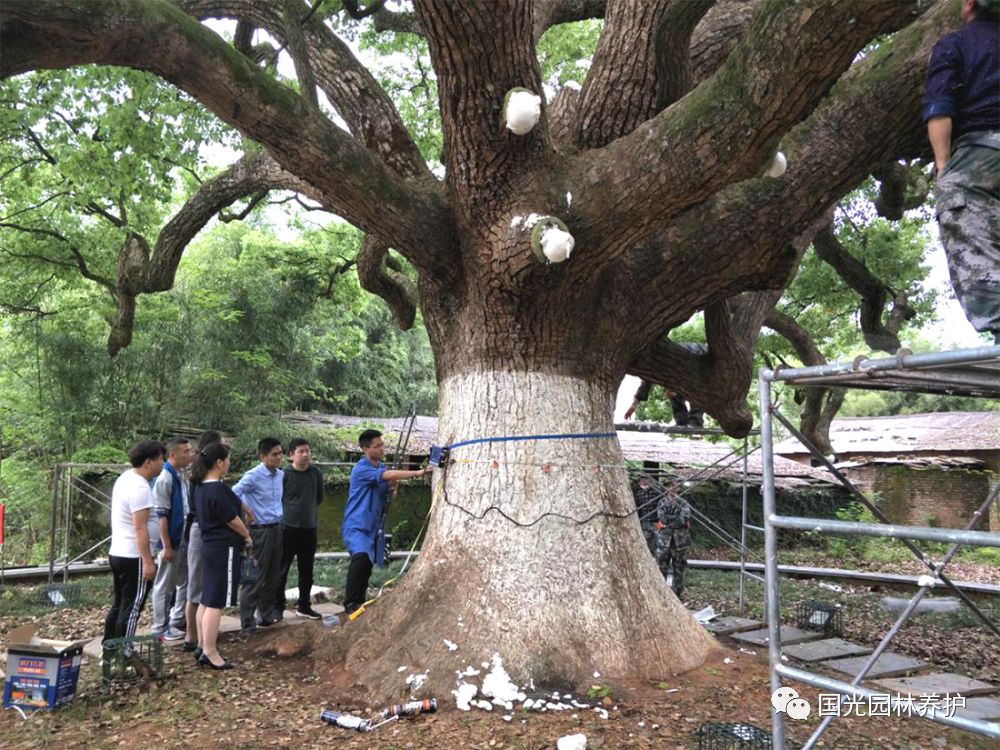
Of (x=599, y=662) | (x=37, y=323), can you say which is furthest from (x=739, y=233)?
(x=37, y=323)

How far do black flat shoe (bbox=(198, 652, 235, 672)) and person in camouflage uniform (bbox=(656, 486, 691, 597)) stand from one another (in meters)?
5.02

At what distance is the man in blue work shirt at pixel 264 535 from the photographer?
603cm

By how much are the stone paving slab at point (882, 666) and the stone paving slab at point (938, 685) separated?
0.10 metres

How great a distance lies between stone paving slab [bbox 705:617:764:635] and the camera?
6.39 m

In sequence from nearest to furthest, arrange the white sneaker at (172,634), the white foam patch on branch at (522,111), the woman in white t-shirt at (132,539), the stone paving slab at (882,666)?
the white foam patch on branch at (522,111)
the woman in white t-shirt at (132,539)
the stone paving slab at (882,666)
the white sneaker at (172,634)

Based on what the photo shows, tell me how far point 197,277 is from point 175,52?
10.8 m

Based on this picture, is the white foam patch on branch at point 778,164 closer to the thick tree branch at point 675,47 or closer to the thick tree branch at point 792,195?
the thick tree branch at point 792,195

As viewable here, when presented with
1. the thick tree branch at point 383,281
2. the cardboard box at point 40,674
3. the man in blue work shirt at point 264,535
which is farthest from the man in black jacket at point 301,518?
the thick tree branch at point 383,281

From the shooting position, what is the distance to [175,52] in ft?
12.6

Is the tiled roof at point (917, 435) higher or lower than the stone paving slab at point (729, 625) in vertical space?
higher

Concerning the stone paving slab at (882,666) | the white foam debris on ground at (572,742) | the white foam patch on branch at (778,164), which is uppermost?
Result: the white foam patch on branch at (778,164)

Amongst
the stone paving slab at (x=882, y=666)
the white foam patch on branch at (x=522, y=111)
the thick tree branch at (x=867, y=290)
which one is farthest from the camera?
the thick tree branch at (x=867, y=290)

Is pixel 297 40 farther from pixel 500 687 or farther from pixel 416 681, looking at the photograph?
pixel 500 687

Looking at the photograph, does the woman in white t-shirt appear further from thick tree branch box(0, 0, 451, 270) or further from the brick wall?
the brick wall
